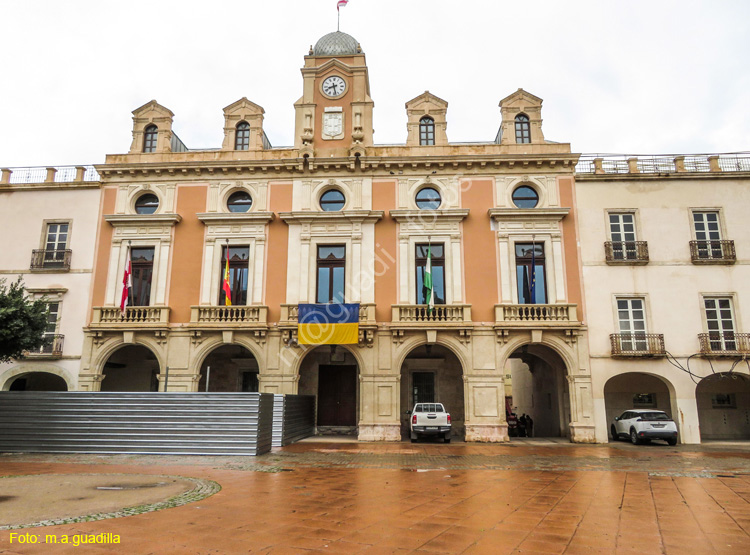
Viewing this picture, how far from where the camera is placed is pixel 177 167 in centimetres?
2447

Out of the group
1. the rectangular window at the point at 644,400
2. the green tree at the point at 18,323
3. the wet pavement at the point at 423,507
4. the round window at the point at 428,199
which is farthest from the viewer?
the rectangular window at the point at 644,400

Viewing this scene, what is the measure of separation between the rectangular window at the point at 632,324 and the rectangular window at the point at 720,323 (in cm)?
262

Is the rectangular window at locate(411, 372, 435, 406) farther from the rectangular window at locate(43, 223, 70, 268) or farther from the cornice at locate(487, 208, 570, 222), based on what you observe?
the rectangular window at locate(43, 223, 70, 268)

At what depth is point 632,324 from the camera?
73.6 feet

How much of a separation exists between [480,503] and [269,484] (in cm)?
430

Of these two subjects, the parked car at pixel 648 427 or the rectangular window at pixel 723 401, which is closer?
the parked car at pixel 648 427

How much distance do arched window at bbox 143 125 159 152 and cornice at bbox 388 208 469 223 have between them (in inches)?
477

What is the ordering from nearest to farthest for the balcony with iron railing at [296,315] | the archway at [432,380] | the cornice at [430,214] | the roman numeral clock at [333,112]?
the balcony with iron railing at [296,315] → the cornice at [430,214] → the roman numeral clock at [333,112] → the archway at [432,380]

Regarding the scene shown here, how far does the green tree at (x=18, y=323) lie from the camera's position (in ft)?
60.1

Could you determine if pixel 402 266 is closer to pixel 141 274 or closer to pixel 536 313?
pixel 536 313

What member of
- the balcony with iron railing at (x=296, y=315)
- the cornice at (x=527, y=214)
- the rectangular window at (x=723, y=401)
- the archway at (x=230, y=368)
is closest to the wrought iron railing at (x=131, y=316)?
the archway at (x=230, y=368)

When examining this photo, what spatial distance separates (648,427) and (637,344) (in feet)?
11.3

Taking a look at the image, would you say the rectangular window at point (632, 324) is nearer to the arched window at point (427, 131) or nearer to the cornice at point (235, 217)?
the arched window at point (427, 131)

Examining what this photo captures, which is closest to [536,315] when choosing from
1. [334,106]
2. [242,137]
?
[334,106]
